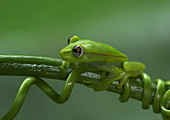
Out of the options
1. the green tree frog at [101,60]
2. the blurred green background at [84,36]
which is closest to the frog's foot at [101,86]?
the green tree frog at [101,60]

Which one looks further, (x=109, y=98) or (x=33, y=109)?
(x=109, y=98)

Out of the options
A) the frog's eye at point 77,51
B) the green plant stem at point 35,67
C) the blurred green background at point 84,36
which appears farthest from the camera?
the blurred green background at point 84,36

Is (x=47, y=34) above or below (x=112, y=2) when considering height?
below

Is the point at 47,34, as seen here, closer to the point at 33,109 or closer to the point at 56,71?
the point at 33,109

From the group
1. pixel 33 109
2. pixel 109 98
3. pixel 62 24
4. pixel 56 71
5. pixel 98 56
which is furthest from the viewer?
pixel 62 24

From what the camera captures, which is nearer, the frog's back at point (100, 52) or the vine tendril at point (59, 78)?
the vine tendril at point (59, 78)

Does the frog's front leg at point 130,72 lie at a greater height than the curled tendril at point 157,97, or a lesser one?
greater

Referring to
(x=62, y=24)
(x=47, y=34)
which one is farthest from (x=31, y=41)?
(x=62, y=24)

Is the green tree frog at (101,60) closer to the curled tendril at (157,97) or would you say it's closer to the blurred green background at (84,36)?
the curled tendril at (157,97)

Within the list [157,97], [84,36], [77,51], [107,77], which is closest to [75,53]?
[77,51]
